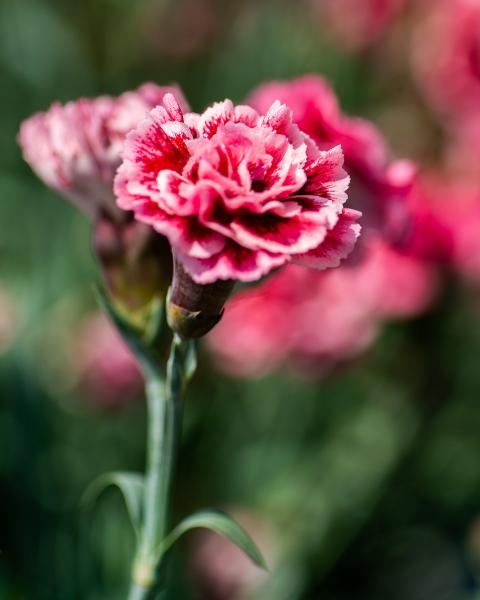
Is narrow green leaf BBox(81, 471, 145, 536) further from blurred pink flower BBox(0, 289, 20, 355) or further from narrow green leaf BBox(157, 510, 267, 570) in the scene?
blurred pink flower BBox(0, 289, 20, 355)

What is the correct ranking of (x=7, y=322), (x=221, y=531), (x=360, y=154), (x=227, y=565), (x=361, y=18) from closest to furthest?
(x=221, y=531) → (x=360, y=154) → (x=227, y=565) → (x=7, y=322) → (x=361, y=18)

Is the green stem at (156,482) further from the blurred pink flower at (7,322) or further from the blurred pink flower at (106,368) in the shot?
the blurred pink flower at (7,322)

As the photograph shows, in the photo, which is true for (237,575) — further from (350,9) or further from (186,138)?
(350,9)

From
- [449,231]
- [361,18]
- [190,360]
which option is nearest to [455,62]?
[449,231]

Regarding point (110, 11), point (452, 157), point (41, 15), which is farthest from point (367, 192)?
point (110, 11)

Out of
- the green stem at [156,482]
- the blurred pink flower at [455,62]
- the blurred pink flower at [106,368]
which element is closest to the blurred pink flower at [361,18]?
the blurred pink flower at [455,62]

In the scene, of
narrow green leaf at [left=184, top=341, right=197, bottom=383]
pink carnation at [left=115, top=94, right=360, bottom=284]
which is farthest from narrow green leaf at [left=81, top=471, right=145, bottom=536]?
pink carnation at [left=115, top=94, right=360, bottom=284]

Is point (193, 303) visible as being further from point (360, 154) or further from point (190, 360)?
point (360, 154)
